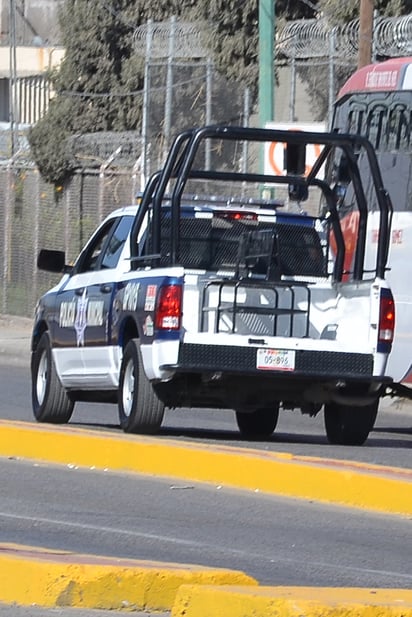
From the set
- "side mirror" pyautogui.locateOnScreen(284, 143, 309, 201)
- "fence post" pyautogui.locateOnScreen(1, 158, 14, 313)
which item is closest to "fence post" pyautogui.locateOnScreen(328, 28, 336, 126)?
"fence post" pyautogui.locateOnScreen(1, 158, 14, 313)

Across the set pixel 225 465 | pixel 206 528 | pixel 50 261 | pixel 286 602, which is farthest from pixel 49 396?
pixel 286 602

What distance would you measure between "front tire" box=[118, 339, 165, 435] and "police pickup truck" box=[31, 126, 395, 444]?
0.01m

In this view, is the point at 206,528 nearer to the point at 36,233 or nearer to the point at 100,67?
the point at 36,233

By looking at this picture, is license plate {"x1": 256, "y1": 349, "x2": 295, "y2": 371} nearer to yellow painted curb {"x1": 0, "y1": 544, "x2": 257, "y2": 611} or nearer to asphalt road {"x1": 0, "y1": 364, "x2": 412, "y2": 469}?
asphalt road {"x1": 0, "y1": 364, "x2": 412, "y2": 469}

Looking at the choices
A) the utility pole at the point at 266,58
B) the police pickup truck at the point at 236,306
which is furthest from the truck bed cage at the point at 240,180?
the utility pole at the point at 266,58

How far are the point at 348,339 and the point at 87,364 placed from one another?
7.51 feet

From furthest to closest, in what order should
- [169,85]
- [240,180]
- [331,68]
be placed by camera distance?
[169,85] < [331,68] < [240,180]

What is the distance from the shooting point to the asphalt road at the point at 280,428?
43.2 feet

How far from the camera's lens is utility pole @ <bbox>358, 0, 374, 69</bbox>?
23500 millimetres

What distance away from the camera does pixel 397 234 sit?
58.1ft

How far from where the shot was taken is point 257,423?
1486 cm

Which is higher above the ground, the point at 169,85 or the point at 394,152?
the point at 169,85

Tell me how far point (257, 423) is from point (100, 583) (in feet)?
26.6

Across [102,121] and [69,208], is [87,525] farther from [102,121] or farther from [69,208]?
[102,121]
